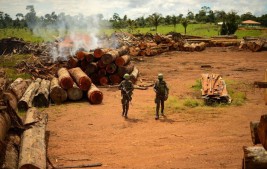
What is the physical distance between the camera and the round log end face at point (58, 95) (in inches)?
561

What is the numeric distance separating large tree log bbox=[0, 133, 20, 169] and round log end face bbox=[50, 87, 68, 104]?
18.9ft

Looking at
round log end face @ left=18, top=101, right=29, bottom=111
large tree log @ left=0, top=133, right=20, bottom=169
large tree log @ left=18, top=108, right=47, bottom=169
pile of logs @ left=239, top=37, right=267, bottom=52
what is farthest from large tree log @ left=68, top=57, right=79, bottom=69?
pile of logs @ left=239, top=37, right=267, bottom=52

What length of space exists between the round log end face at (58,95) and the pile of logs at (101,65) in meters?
3.61

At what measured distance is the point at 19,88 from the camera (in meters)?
14.1

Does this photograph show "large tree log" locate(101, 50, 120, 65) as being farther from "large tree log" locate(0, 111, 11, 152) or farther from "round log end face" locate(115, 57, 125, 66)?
"large tree log" locate(0, 111, 11, 152)

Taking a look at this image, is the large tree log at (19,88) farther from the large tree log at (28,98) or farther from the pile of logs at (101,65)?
the pile of logs at (101,65)

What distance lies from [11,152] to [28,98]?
605 cm

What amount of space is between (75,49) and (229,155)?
14.5m

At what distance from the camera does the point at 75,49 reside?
20.5 meters

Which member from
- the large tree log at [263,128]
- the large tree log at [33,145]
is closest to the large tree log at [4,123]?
the large tree log at [33,145]

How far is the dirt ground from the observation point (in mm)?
8125

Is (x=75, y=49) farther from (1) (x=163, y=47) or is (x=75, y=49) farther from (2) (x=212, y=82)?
(1) (x=163, y=47)

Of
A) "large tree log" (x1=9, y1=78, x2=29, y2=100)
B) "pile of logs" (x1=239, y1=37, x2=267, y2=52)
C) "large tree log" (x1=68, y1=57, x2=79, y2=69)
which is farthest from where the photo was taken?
"pile of logs" (x1=239, y1=37, x2=267, y2=52)

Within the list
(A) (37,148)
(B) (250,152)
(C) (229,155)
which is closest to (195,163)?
(C) (229,155)
